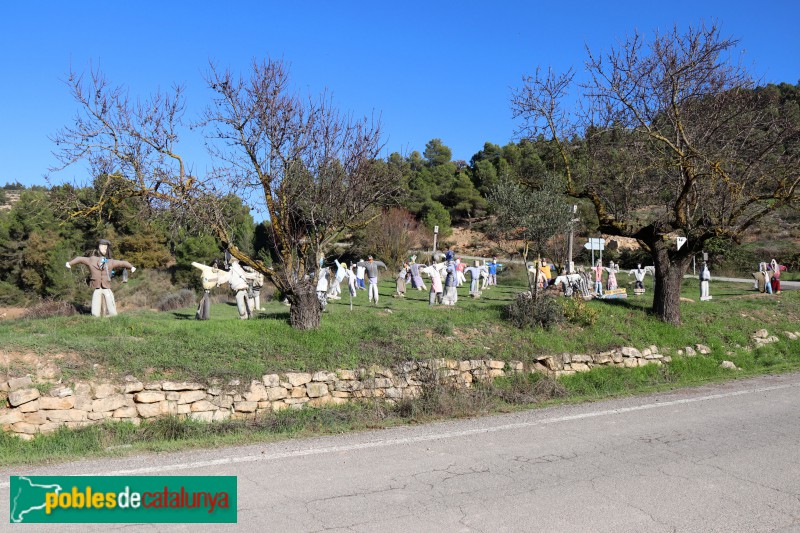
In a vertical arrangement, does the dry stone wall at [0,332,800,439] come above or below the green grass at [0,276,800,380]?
below

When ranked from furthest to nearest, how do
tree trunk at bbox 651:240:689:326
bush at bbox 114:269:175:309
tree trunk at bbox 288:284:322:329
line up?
1. bush at bbox 114:269:175:309
2. tree trunk at bbox 651:240:689:326
3. tree trunk at bbox 288:284:322:329

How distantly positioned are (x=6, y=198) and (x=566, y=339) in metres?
75.0

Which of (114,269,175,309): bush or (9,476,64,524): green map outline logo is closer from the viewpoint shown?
(9,476,64,524): green map outline logo

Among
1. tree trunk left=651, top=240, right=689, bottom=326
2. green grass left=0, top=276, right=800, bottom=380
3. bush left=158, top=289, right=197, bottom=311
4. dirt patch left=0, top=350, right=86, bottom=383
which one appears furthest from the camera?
bush left=158, top=289, right=197, bottom=311

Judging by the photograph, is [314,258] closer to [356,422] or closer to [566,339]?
[356,422]

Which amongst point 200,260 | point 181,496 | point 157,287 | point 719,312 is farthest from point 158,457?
point 200,260

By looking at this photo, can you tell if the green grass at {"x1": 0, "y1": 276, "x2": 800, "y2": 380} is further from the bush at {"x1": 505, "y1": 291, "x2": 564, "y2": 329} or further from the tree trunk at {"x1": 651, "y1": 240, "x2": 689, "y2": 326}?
the tree trunk at {"x1": 651, "y1": 240, "x2": 689, "y2": 326}

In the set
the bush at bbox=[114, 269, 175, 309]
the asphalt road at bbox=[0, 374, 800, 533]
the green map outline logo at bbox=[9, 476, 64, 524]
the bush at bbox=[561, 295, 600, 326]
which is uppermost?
the bush at bbox=[114, 269, 175, 309]

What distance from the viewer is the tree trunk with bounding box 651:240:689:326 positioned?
1744cm

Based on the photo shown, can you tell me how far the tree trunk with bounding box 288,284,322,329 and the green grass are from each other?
0.22 m

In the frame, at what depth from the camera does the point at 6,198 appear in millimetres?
73375

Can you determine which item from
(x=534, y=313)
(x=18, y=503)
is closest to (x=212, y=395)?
(x=18, y=503)

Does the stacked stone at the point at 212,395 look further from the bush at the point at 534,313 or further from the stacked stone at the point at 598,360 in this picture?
the bush at the point at 534,313

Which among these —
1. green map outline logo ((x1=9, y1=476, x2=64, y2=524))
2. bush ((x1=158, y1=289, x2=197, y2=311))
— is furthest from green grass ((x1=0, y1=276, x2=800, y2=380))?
bush ((x1=158, y1=289, x2=197, y2=311))
